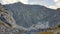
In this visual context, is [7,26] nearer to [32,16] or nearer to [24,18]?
[24,18]

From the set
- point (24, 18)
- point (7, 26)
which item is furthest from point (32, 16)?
point (7, 26)

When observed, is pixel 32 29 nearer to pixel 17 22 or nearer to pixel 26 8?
pixel 17 22

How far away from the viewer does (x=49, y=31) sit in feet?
4.67

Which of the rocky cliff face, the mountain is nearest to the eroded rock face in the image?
the rocky cliff face

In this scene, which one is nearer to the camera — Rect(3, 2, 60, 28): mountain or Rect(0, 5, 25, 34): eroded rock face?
Rect(0, 5, 25, 34): eroded rock face

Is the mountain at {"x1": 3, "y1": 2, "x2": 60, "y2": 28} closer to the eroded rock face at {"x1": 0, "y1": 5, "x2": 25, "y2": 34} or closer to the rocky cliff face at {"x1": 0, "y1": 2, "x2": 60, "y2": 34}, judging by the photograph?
the rocky cliff face at {"x1": 0, "y1": 2, "x2": 60, "y2": 34}

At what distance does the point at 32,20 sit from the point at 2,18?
418 millimetres

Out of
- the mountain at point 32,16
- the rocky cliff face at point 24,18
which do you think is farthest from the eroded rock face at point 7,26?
the mountain at point 32,16

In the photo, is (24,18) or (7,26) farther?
(24,18)

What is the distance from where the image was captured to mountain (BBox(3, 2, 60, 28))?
5.58 ft

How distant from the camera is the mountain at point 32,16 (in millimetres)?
1700

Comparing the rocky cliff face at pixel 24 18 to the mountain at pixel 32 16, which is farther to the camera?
the mountain at pixel 32 16

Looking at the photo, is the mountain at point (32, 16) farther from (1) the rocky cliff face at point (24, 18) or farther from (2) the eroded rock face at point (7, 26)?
(2) the eroded rock face at point (7, 26)

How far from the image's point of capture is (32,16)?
1896mm
